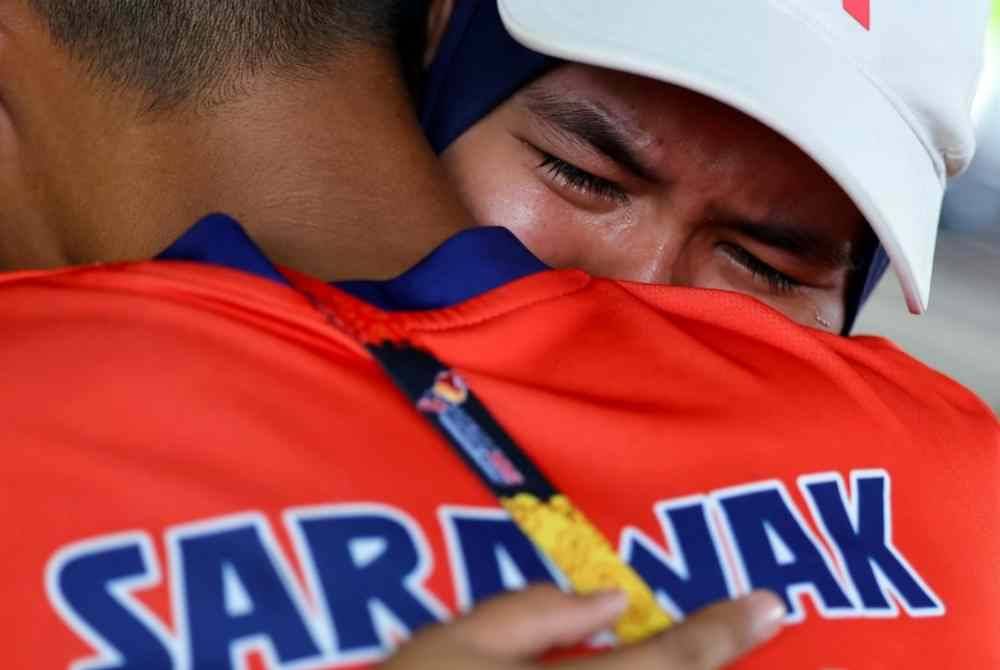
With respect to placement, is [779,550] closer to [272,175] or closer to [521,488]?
[521,488]

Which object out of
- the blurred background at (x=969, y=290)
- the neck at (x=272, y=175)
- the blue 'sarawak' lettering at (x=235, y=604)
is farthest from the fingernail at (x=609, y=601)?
the blurred background at (x=969, y=290)

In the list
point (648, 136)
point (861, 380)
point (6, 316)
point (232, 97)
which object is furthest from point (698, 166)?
point (6, 316)

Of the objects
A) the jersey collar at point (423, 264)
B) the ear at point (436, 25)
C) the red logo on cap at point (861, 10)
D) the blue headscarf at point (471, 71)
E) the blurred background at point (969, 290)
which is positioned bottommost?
the blurred background at point (969, 290)

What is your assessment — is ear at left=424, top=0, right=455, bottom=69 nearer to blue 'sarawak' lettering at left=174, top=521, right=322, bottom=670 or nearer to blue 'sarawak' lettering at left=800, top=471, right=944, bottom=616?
blue 'sarawak' lettering at left=800, top=471, right=944, bottom=616

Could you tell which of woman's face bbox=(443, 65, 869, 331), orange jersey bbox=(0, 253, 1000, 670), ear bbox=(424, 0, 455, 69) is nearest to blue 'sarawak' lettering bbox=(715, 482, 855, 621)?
orange jersey bbox=(0, 253, 1000, 670)

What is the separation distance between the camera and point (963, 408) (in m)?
0.95

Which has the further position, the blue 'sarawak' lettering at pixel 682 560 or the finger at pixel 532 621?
the blue 'sarawak' lettering at pixel 682 560

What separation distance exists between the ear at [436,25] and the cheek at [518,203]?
130 millimetres

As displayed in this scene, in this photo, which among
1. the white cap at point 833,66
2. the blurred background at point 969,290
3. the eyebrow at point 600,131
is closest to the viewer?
the white cap at point 833,66

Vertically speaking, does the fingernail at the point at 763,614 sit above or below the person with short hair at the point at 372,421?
below

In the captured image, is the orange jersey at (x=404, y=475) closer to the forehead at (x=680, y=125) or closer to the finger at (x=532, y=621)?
the finger at (x=532, y=621)

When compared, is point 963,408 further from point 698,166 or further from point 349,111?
point 349,111

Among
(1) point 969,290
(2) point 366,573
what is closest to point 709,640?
(2) point 366,573

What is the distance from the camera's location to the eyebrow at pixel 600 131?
3.41 feet
